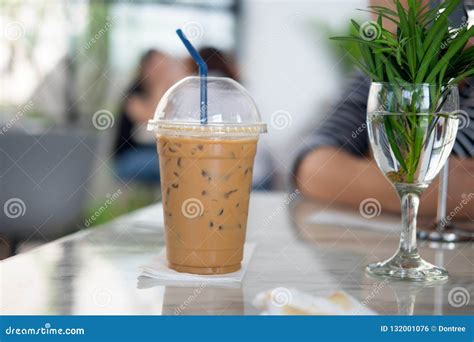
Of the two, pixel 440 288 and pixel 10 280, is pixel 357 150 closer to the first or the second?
pixel 440 288

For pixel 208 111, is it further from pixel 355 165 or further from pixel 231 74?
pixel 231 74

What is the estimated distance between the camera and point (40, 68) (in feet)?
18.0

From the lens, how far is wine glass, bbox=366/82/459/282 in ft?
2.86

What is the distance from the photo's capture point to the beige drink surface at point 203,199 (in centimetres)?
86

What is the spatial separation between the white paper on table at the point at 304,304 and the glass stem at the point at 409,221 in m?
0.18

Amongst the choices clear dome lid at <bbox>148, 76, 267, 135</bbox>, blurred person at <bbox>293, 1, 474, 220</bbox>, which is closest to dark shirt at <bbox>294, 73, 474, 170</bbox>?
blurred person at <bbox>293, 1, 474, 220</bbox>

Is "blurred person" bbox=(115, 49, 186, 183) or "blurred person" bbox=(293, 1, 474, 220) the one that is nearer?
"blurred person" bbox=(293, 1, 474, 220)

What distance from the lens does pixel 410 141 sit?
34.7 inches

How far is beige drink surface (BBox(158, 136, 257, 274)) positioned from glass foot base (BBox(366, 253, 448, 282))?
7.7 inches

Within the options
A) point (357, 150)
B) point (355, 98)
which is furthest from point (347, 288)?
point (355, 98)

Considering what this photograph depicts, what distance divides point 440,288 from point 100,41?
17.7ft

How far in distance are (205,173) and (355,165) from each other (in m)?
0.99

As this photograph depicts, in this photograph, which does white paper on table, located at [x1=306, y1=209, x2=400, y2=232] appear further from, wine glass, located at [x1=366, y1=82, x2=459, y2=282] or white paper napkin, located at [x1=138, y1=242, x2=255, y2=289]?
white paper napkin, located at [x1=138, y1=242, x2=255, y2=289]
